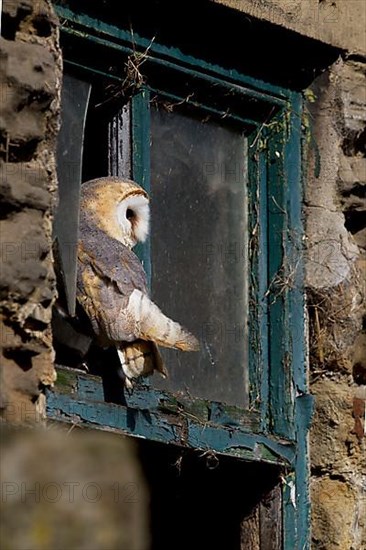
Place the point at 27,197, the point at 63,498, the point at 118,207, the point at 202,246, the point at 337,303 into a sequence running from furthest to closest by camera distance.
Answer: the point at 337,303 < the point at 202,246 < the point at 118,207 < the point at 27,197 < the point at 63,498

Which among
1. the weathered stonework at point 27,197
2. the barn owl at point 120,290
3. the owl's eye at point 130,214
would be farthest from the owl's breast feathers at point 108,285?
the weathered stonework at point 27,197

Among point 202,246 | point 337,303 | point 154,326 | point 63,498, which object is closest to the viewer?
point 63,498

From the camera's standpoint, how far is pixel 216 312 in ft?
13.9

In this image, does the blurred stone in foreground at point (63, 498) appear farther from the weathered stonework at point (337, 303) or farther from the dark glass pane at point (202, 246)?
the weathered stonework at point (337, 303)

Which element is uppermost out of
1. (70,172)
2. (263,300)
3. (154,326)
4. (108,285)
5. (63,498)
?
(70,172)

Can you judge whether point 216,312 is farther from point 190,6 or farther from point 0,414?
point 0,414

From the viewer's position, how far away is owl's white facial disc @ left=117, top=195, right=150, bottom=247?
3914mm

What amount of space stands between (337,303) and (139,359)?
0.87m

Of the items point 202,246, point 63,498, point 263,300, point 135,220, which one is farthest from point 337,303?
point 63,498

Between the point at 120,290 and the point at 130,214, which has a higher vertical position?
the point at 130,214

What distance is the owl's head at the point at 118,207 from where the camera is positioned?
12.7 ft

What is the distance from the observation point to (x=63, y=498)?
1599 millimetres

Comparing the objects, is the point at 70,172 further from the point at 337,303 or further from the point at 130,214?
the point at 337,303

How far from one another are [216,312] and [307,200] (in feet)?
1.37
